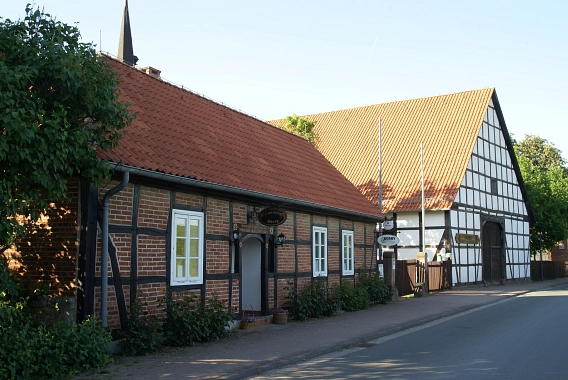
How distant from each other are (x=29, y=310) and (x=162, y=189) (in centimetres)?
328

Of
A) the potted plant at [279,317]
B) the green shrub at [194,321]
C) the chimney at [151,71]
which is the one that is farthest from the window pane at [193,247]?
the chimney at [151,71]

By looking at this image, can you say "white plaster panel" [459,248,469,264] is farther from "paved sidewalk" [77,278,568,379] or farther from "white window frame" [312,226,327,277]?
"white window frame" [312,226,327,277]

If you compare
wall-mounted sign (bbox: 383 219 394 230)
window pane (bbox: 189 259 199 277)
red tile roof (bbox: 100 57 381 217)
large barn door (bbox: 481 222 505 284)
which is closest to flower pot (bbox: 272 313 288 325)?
red tile roof (bbox: 100 57 381 217)

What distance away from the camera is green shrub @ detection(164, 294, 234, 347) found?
36.9 feet

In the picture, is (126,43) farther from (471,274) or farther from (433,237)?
(471,274)

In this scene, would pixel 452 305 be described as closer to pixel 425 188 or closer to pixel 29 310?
pixel 425 188

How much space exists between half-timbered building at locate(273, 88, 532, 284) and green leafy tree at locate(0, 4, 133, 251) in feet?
70.0

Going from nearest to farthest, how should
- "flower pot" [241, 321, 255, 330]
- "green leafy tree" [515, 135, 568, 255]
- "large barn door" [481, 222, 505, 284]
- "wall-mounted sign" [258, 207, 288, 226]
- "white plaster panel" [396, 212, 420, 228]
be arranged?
Result: "flower pot" [241, 321, 255, 330]
"wall-mounted sign" [258, 207, 288, 226]
"white plaster panel" [396, 212, 420, 228]
"large barn door" [481, 222, 505, 284]
"green leafy tree" [515, 135, 568, 255]

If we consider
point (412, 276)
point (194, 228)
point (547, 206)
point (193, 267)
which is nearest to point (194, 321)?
point (193, 267)

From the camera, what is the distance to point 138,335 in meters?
10.4

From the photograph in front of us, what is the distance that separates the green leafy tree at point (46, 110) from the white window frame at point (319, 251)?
30.6 feet

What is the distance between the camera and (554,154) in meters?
70.8

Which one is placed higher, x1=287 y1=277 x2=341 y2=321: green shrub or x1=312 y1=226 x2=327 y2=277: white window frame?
x1=312 y1=226 x2=327 y2=277: white window frame

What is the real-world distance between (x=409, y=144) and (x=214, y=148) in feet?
71.7
